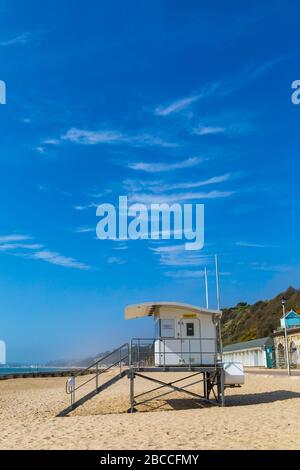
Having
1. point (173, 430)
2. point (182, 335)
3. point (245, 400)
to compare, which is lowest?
point (245, 400)

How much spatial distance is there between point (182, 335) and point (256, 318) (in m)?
107

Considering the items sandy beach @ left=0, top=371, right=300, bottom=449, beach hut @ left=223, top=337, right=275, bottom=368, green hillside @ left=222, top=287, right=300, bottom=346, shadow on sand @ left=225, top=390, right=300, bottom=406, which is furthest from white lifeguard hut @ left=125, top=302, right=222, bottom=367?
green hillside @ left=222, top=287, right=300, bottom=346

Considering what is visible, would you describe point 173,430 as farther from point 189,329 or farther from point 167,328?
point 189,329

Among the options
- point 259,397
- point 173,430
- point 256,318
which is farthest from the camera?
point 256,318

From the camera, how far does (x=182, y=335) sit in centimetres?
1984

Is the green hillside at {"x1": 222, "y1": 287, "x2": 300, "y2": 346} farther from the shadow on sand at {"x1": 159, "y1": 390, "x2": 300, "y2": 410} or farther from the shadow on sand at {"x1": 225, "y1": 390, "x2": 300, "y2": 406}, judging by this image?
the shadow on sand at {"x1": 159, "y1": 390, "x2": 300, "y2": 410}

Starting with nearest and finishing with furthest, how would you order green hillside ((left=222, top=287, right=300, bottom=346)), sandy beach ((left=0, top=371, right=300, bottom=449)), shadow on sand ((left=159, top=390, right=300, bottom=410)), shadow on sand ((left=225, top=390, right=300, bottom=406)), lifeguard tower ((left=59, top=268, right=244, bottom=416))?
sandy beach ((left=0, top=371, right=300, bottom=449)), lifeguard tower ((left=59, top=268, right=244, bottom=416)), shadow on sand ((left=159, top=390, right=300, bottom=410)), shadow on sand ((left=225, top=390, right=300, bottom=406)), green hillside ((left=222, top=287, right=300, bottom=346))

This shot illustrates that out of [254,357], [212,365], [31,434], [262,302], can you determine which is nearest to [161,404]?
[212,365]

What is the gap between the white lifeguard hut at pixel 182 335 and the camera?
19578 millimetres

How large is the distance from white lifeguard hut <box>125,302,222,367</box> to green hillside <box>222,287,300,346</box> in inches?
2957

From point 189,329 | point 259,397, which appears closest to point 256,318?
point 259,397

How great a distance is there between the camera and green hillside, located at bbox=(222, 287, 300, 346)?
3922 inches
